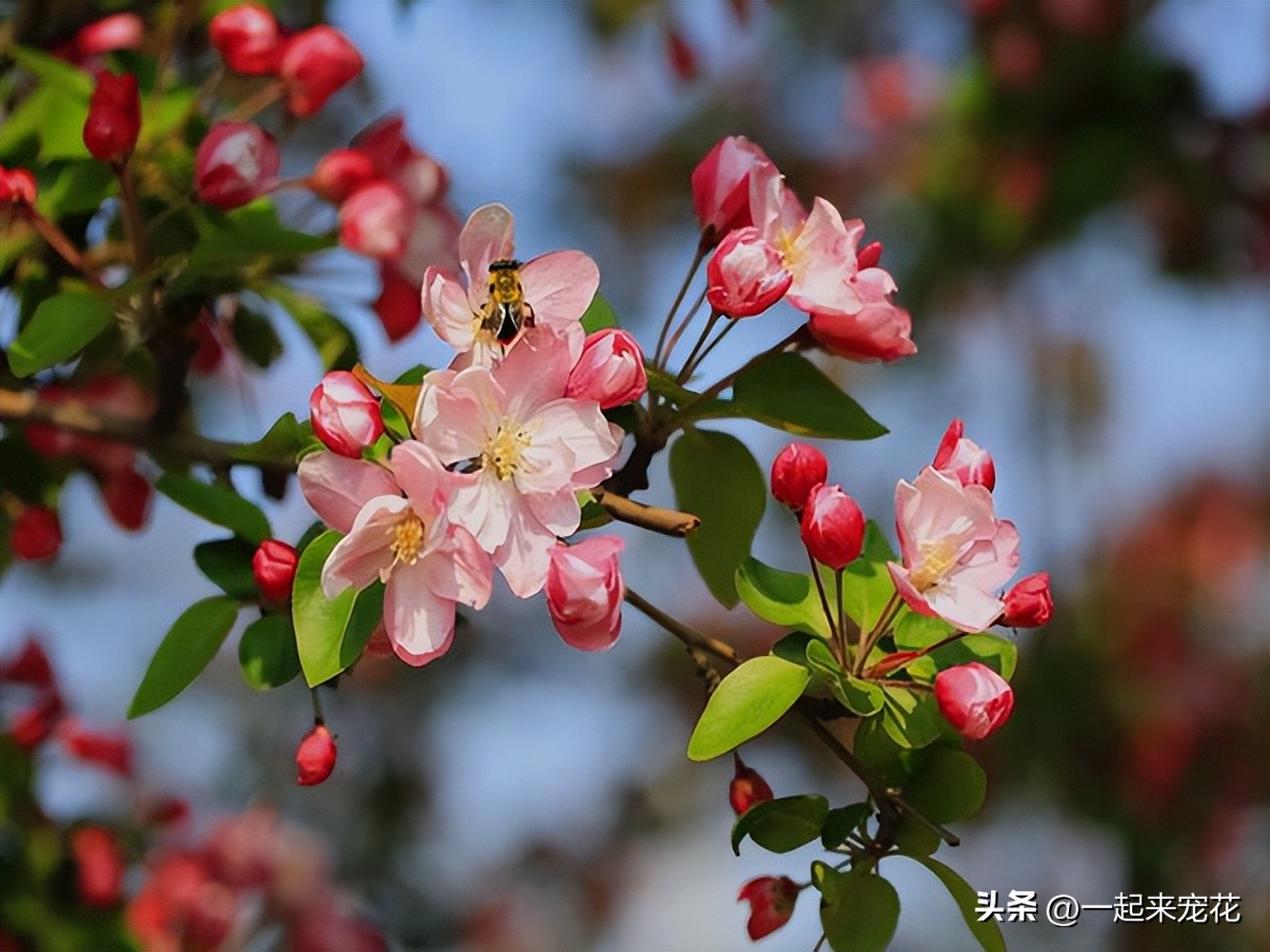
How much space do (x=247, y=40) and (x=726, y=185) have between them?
17.0 inches

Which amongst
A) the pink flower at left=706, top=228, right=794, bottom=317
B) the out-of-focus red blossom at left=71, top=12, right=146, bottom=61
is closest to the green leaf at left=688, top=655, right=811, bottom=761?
the pink flower at left=706, top=228, right=794, bottom=317

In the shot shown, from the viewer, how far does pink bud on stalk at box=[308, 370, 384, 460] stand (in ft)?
2.08

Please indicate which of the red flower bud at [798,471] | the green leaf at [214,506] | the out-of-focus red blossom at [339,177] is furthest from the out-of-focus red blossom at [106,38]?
the red flower bud at [798,471]

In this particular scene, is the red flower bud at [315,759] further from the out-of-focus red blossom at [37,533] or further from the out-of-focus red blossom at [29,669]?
the out-of-focus red blossom at [29,669]

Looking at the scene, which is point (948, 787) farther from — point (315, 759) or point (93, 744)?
point (93, 744)

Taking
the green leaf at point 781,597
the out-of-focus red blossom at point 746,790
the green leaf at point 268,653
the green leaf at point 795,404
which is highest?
the green leaf at point 795,404

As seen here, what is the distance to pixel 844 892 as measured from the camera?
70 centimetres

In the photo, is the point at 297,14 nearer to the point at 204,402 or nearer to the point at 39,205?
the point at 39,205

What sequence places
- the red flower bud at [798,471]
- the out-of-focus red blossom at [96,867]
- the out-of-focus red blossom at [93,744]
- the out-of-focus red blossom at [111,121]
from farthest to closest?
1. the out-of-focus red blossom at [93,744]
2. the out-of-focus red blossom at [96,867]
3. the out-of-focus red blossom at [111,121]
4. the red flower bud at [798,471]

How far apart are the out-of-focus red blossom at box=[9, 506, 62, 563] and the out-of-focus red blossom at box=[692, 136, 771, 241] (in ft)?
1.86

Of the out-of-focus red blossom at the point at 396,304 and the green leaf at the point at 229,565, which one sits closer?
the green leaf at the point at 229,565

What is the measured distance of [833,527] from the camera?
67 cm

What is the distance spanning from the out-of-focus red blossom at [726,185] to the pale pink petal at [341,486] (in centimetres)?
Answer: 25

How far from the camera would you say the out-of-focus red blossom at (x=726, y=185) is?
76cm
